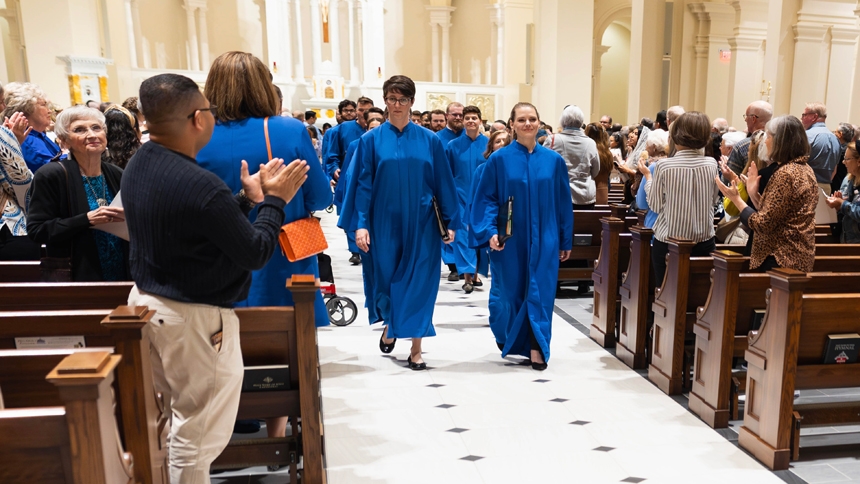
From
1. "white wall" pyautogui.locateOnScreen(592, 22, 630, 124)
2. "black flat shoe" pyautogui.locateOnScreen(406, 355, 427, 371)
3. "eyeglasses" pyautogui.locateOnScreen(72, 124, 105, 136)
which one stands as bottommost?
"black flat shoe" pyautogui.locateOnScreen(406, 355, 427, 371)

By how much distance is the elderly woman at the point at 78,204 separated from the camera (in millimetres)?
3352

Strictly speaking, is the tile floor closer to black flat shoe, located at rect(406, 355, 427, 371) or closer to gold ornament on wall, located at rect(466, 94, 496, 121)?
black flat shoe, located at rect(406, 355, 427, 371)

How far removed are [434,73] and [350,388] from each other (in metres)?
19.4

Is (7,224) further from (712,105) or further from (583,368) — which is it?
(712,105)

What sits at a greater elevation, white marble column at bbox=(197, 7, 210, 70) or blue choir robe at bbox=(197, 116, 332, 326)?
white marble column at bbox=(197, 7, 210, 70)

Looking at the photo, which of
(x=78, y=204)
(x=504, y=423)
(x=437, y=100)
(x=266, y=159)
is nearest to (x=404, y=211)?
(x=504, y=423)

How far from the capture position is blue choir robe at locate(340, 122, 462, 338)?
4863 millimetres

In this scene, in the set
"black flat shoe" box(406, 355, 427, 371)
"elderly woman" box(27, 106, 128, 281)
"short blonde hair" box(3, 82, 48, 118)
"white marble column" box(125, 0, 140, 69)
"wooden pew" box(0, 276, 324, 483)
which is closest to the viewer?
"wooden pew" box(0, 276, 324, 483)

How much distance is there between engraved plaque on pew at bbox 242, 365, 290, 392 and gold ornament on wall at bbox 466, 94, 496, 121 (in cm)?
1803

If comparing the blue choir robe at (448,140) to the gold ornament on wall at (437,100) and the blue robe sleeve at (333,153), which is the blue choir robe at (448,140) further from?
the gold ornament on wall at (437,100)

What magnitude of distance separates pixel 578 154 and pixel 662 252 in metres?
2.35

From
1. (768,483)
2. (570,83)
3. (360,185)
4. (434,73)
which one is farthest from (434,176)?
(434,73)

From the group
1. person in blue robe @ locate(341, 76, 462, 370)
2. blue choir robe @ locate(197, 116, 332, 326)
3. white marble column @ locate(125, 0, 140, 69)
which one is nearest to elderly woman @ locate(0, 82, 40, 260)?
blue choir robe @ locate(197, 116, 332, 326)

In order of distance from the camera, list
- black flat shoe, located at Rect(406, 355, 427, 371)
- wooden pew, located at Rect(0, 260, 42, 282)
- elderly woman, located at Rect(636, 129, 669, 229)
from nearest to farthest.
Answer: wooden pew, located at Rect(0, 260, 42, 282)
black flat shoe, located at Rect(406, 355, 427, 371)
elderly woman, located at Rect(636, 129, 669, 229)
